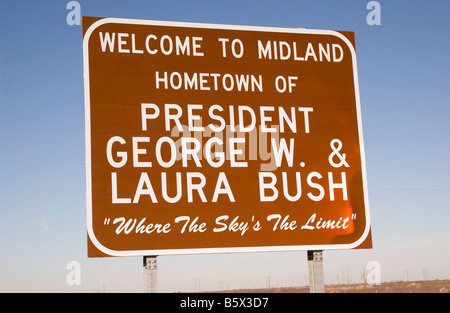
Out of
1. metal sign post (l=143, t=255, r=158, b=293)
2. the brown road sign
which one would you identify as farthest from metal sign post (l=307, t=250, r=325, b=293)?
metal sign post (l=143, t=255, r=158, b=293)

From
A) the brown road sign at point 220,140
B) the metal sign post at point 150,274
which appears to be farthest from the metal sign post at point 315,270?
the metal sign post at point 150,274

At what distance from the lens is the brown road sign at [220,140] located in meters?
10.6

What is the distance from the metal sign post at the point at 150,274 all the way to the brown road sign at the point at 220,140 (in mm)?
137

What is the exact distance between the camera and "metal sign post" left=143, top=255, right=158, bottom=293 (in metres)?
10.3

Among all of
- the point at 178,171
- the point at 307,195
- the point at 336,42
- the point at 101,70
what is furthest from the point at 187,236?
the point at 336,42

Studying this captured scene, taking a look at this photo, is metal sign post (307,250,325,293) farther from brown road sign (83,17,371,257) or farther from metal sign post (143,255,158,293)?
metal sign post (143,255,158,293)

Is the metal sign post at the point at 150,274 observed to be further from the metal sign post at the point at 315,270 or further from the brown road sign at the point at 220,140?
the metal sign post at the point at 315,270

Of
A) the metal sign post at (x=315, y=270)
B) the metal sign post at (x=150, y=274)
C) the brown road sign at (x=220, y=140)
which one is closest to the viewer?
the metal sign post at (x=150, y=274)

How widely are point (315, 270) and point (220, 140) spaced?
2.94 metres

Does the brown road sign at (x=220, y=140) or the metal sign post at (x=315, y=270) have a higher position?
the brown road sign at (x=220, y=140)

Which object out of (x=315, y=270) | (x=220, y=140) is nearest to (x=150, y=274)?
(x=220, y=140)

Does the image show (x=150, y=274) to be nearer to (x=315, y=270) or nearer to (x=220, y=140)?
(x=220, y=140)

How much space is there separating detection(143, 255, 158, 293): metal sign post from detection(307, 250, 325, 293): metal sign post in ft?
9.44

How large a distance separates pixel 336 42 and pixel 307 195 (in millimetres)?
3093
